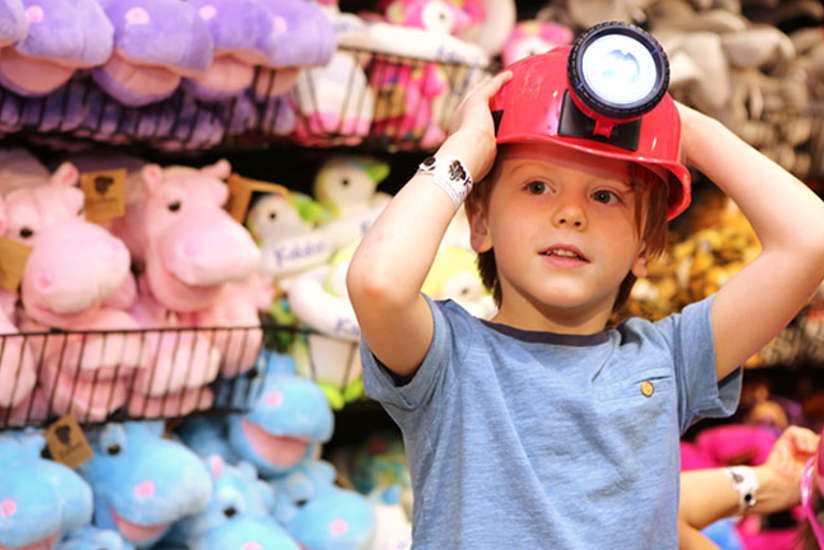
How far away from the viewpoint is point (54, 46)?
3.39 feet

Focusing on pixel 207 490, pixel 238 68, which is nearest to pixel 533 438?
pixel 207 490

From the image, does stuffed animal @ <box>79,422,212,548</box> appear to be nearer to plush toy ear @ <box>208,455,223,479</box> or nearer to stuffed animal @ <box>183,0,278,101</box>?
plush toy ear @ <box>208,455,223,479</box>

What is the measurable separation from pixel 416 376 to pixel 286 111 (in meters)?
0.66

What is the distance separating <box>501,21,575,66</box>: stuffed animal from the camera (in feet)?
5.44

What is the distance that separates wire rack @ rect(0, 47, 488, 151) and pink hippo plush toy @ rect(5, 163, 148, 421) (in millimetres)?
85

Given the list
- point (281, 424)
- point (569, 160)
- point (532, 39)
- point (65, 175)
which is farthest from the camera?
point (532, 39)

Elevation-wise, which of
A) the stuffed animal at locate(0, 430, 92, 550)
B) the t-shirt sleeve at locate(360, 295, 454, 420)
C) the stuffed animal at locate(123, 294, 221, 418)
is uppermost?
the t-shirt sleeve at locate(360, 295, 454, 420)

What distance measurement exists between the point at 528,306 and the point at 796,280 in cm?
23

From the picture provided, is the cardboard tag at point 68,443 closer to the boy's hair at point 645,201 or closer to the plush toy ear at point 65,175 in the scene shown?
the plush toy ear at point 65,175

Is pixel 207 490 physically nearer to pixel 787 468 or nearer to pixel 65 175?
pixel 65 175

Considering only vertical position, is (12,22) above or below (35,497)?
above

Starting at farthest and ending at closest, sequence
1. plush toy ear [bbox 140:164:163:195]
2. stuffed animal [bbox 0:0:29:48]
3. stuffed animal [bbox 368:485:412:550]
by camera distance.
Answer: stuffed animal [bbox 368:485:412:550] → plush toy ear [bbox 140:164:163:195] → stuffed animal [bbox 0:0:29:48]

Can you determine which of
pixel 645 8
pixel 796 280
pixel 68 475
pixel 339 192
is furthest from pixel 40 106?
pixel 645 8

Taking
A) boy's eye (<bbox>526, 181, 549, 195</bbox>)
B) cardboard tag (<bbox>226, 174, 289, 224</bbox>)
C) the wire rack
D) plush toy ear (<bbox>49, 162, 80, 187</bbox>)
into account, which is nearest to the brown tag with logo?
the wire rack
